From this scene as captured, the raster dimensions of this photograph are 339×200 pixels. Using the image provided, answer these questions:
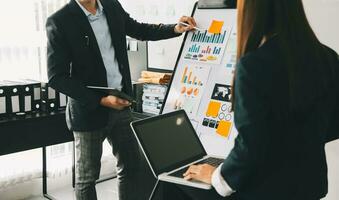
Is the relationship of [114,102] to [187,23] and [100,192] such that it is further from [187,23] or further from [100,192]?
[100,192]

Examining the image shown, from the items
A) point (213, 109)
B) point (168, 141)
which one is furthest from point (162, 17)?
point (168, 141)

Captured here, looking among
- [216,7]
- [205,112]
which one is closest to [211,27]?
[216,7]

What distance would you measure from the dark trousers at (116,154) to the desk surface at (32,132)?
0.63m

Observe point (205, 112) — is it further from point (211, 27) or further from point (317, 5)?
point (317, 5)

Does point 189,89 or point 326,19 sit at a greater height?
point 326,19

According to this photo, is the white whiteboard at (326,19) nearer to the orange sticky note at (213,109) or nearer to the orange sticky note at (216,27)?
the orange sticky note at (216,27)

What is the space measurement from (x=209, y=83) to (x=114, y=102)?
20.6 inches

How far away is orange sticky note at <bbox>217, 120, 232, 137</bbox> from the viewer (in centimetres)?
207

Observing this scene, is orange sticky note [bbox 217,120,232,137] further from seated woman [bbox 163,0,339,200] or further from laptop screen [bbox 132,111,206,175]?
seated woman [bbox 163,0,339,200]

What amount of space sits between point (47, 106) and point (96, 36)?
957 mm

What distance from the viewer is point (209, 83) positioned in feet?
7.23

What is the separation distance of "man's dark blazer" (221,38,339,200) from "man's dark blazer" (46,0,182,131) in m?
1.21

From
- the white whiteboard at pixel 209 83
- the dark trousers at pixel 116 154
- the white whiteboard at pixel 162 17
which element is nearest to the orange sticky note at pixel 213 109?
the white whiteboard at pixel 209 83

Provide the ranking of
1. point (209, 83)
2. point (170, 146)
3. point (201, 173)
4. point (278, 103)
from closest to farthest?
→ point (278, 103), point (201, 173), point (170, 146), point (209, 83)
